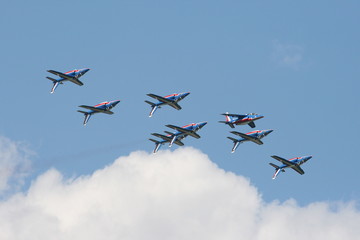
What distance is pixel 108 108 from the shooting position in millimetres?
184500

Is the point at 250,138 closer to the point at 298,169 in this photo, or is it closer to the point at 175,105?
the point at 298,169

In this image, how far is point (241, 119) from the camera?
187 m

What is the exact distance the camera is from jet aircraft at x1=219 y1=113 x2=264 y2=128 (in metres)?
184

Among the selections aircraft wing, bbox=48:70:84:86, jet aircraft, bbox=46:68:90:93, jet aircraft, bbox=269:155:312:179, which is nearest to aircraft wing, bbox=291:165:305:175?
jet aircraft, bbox=269:155:312:179

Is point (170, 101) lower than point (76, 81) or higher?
higher

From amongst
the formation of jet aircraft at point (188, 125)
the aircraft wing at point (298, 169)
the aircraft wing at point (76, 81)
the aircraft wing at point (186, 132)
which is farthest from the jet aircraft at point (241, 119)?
the aircraft wing at point (76, 81)

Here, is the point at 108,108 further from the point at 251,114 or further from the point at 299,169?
the point at 299,169

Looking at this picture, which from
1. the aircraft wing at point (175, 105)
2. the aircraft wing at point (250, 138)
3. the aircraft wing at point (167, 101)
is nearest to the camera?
the aircraft wing at point (167, 101)

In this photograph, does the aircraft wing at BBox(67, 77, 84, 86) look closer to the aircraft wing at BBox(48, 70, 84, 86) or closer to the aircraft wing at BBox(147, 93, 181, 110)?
the aircraft wing at BBox(48, 70, 84, 86)

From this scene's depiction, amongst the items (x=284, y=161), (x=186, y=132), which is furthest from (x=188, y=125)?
(x=284, y=161)

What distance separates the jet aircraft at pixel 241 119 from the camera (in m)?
184

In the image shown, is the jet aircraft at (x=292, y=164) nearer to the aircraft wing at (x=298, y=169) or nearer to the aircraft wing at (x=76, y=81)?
the aircraft wing at (x=298, y=169)

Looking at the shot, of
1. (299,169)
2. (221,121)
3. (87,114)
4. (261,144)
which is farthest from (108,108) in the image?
(299,169)

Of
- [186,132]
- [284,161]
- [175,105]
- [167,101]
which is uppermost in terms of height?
[175,105]
